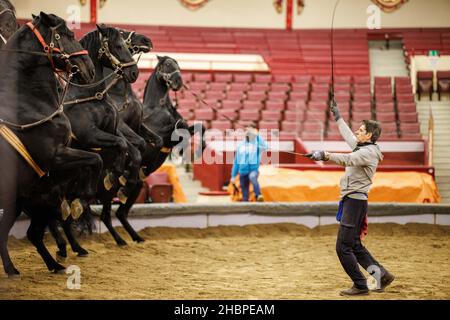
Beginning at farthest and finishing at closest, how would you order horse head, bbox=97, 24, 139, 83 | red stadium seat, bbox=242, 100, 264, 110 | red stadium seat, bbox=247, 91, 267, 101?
red stadium seat, bbox=247, 91, 267, 101
red stadium seat, bbox=242, 100, 264, 110
horse head, bbox=97, 24, 139, 83

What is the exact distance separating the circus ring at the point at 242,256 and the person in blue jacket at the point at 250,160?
1971mm

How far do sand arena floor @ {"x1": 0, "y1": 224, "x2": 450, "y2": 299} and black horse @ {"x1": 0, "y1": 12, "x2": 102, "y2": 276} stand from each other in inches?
36.3

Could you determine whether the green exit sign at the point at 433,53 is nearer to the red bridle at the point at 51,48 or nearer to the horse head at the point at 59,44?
the horse head at the point at 59,44

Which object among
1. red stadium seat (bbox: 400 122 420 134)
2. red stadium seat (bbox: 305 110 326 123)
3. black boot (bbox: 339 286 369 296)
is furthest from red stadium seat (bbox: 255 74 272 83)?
black boot (bbox: 339 286 369 296)

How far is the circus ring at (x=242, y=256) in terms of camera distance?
22.0 feet

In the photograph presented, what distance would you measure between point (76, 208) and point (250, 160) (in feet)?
19.8

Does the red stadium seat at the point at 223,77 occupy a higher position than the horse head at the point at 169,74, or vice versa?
the red stadium seat at the point at 223,77

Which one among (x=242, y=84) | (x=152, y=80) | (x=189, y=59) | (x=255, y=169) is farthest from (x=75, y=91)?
(x=189, y=59)

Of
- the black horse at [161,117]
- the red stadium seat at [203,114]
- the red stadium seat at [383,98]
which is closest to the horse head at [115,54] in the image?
the black horse at [161,117]

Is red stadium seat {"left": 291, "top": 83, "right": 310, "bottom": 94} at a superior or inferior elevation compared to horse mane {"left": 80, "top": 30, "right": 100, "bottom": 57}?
superior

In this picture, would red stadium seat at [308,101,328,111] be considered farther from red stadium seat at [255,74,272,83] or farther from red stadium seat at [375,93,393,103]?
red stadium seat at [255,74,272,83]

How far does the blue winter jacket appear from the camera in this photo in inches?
518
